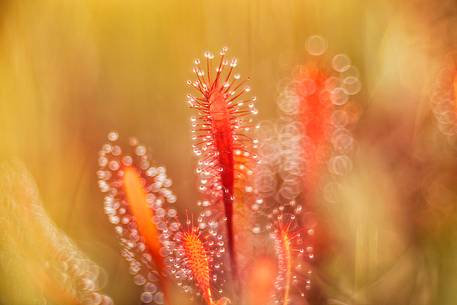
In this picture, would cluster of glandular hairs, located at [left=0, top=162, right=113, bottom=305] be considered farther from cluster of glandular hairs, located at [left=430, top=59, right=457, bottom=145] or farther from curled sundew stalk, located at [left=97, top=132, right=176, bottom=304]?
cluster of glandular hairs, located at [left=430, top=59, right=457, bottom=145]

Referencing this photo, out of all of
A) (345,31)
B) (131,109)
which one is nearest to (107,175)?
(131,109)

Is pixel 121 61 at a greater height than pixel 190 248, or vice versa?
pixel 121 61

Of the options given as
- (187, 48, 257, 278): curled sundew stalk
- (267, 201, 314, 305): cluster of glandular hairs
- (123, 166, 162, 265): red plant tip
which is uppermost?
(187, 48, 257, 278): curled sundew stalk

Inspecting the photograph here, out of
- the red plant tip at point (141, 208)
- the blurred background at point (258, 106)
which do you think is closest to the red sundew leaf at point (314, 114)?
the blurred background at point (258, 106)

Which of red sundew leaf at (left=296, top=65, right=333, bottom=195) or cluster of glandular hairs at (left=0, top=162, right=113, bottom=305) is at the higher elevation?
red sundew leaf at (left=296, top=65, right=333, bottom=195)

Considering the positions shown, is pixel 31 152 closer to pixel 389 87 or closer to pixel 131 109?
pixel 131 109

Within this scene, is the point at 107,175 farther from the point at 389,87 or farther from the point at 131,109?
the point at 389,87

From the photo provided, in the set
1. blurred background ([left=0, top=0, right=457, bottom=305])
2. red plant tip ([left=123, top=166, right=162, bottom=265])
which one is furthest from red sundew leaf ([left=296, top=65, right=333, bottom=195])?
red plant tip ([left=123, top=166, right=162, bottom=265])

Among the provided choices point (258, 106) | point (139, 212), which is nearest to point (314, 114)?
point (258, 106)
